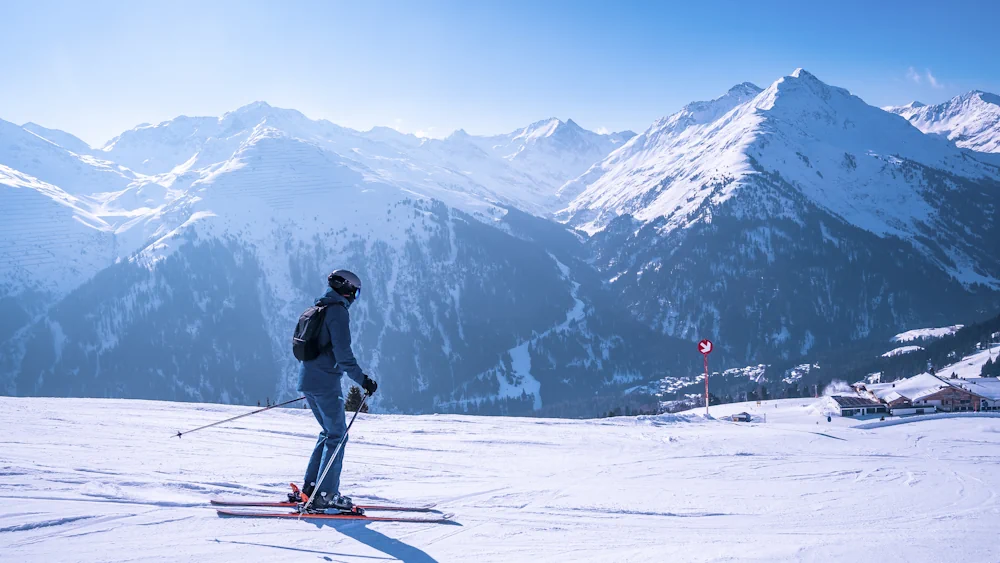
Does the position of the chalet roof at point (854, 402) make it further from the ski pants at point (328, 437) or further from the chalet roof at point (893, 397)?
the ski pants at point (328, 437)

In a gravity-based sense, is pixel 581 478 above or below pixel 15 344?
below

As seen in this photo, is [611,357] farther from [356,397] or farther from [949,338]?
[356,397]

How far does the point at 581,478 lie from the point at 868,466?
5.93 metres

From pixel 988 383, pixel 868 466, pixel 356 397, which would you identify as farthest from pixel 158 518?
pixel 988 383

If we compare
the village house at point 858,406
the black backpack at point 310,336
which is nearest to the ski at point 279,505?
the black backpack at point 310,336

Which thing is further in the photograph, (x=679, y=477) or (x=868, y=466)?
(x=868, y=466)

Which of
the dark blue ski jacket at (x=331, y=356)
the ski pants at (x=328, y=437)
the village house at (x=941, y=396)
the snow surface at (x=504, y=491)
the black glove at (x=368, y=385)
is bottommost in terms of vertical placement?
the village house at (x=941, y=396)

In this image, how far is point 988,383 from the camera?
6231 centimetres

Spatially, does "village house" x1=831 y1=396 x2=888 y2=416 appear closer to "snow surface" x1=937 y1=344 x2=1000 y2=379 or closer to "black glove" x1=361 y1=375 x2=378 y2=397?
"black glove" x1=361 y1=375 x2=378 y2=397

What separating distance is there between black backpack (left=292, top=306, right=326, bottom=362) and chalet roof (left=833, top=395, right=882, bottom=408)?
5425 centimetres

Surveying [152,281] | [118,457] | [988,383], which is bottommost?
[988,383]

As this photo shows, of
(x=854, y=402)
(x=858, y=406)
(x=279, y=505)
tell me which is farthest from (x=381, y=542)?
(x=854, y=402)

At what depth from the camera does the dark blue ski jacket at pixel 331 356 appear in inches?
279

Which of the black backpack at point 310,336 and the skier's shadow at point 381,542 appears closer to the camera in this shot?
the skier's shadow at point 381,542
